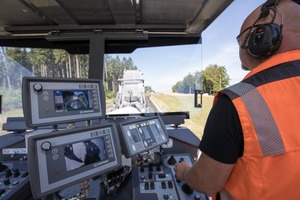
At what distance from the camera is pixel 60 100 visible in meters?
1.04

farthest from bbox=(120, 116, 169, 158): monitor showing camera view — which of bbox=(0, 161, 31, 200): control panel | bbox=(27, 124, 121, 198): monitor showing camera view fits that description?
bbox=(0, 161, 31, 200): control panel

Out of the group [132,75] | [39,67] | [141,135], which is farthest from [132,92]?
[39,67]

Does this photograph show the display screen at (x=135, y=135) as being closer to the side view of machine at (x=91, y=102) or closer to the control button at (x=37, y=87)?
the side view of machine at (x=91, y=102)

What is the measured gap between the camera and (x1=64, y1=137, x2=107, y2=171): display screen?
0.97m

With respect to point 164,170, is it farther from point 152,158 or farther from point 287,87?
point 287,87

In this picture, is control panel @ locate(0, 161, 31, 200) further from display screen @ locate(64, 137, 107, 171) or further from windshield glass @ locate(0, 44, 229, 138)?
windshield glass @ locate(0, 44, 229, 138)

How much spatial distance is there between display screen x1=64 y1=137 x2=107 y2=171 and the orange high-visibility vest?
70 centimetres

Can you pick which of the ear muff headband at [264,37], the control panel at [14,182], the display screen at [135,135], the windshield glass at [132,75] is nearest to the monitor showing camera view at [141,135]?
the display screen at [135,135]

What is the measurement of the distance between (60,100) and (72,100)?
66mm

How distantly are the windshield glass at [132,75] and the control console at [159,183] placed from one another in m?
0.61

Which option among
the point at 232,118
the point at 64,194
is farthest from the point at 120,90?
the point at 232,118

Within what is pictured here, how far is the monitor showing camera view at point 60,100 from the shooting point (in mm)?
932

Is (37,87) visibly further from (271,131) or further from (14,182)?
(271,131)

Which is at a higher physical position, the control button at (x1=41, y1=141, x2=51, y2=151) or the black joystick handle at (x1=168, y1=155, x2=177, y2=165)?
the control button at (x1=41, y1=141, x2=51, y2=151)
